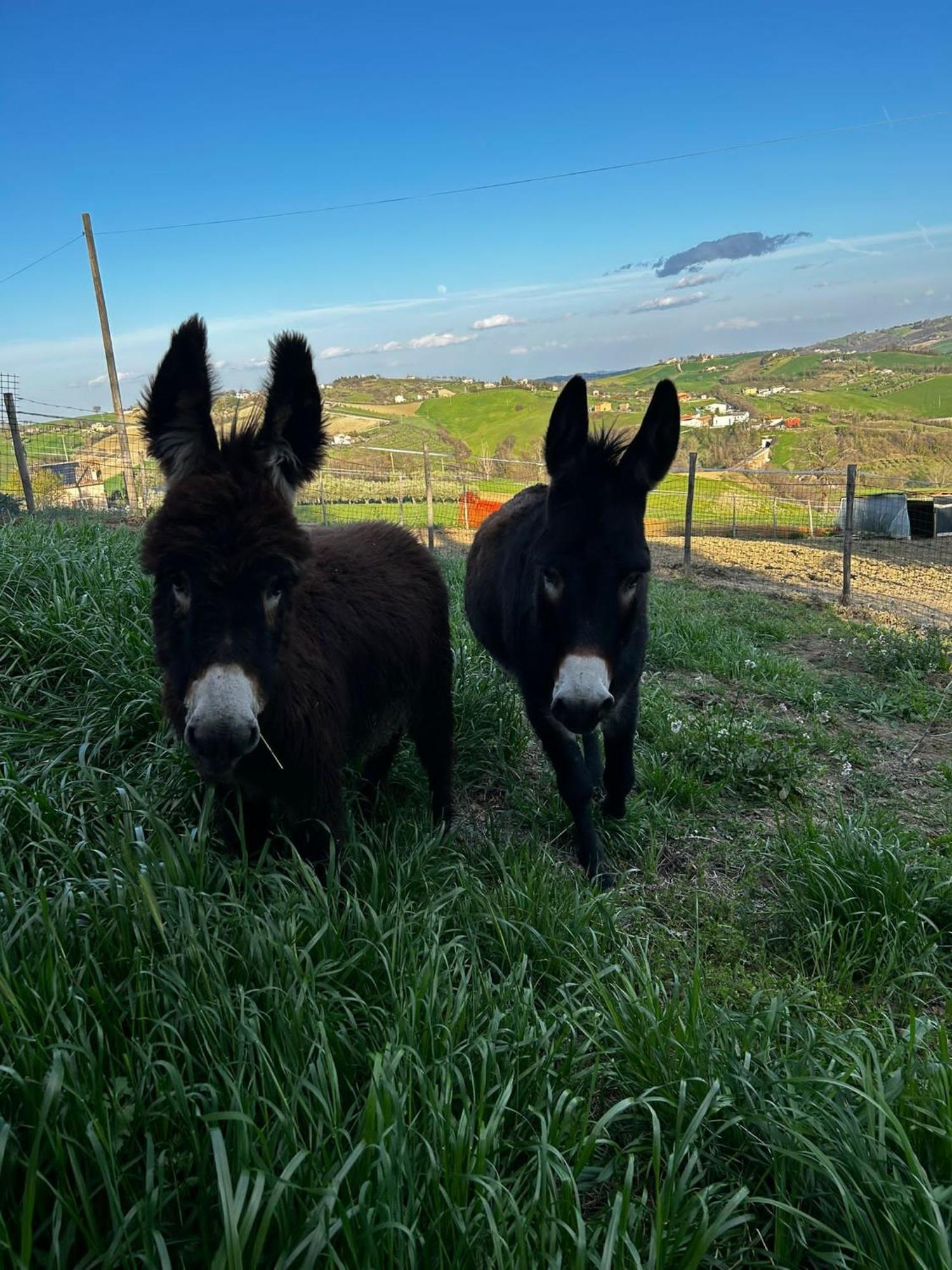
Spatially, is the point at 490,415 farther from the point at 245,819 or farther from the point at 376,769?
the point at 245,819

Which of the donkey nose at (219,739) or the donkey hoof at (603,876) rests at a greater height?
the donkey nose at (219,739)

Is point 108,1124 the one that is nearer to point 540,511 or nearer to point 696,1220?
point 696,1220

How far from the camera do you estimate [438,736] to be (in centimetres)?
367

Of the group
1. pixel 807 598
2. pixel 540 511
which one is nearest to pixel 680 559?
pixel 807 598

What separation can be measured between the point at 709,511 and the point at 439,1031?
21361 mm

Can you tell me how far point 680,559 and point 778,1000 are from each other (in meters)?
13.5

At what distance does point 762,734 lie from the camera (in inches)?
185

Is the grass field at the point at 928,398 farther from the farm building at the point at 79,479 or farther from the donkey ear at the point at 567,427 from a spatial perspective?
the donkey ear at the point at 567,427

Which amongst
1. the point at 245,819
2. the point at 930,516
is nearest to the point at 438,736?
the point at 245,819

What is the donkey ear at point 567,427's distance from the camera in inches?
126

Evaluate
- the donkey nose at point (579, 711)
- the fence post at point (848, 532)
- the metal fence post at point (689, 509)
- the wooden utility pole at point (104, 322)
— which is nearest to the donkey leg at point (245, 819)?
the donkey nose at point (579, 711)

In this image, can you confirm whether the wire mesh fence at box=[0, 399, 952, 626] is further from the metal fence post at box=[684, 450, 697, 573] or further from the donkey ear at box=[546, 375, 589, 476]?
the donkey ear at box=[546, 375, 589, 476]

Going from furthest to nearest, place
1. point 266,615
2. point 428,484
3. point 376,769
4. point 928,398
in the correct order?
1. point 928,398
2. point 428,484
3. point 376,769
4. point 266,615

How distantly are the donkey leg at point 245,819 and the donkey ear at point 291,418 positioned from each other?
1123mm
